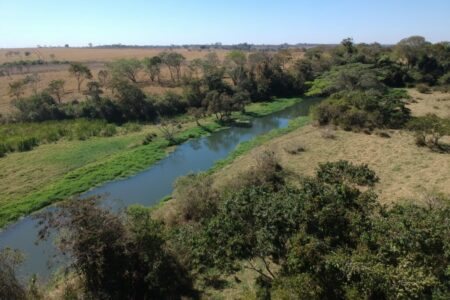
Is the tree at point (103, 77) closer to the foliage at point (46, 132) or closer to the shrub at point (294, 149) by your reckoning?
the foliage at point (46, 132)

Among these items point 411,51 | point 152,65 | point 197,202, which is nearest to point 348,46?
point 411,51

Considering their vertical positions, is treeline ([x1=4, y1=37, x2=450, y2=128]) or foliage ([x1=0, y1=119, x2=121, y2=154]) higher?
treeline ([x1=4, y1=37, x2=450, y2=128])

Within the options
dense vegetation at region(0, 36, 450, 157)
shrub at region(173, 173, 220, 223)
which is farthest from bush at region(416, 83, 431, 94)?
shrub at region(173, 173, 220, 223)

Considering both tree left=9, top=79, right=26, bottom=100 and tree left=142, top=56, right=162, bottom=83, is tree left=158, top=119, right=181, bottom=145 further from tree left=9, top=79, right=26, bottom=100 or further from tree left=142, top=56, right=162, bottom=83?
tree left=142, top=56, right=162, bottom=83

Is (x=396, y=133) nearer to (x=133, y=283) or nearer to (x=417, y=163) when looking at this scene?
(x=417, y=163)

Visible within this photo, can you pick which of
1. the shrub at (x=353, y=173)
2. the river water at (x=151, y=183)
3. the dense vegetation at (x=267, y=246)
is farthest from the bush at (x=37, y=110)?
the shrub at (x=353, y=173)

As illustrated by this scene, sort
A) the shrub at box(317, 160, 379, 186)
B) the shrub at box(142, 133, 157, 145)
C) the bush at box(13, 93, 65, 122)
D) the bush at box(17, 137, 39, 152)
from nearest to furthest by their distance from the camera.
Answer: the shrub at box(317, 160, 379, 186), the bush at box(17, 137, 39, 152), the shrub at box(142, 133, 157, 145), the bush at box(13, 93, 65, 122)

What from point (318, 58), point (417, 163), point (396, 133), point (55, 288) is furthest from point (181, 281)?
point (318, 58)

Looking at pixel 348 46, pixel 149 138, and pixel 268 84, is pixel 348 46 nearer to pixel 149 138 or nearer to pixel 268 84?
pixel 268 84
